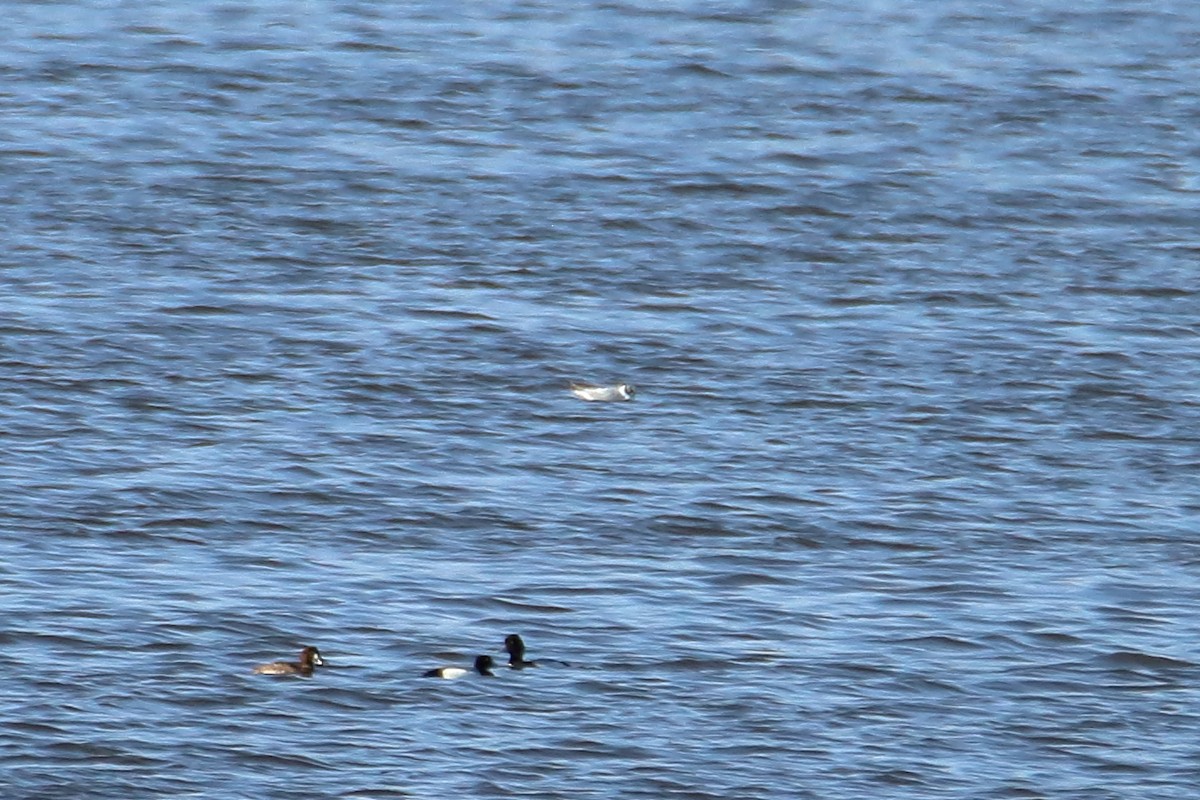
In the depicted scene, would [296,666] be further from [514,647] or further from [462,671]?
[514,647]

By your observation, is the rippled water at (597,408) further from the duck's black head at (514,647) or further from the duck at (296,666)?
the duck's black head at (514,647)

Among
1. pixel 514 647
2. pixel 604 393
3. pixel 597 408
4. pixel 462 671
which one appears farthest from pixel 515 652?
pixel 604 393

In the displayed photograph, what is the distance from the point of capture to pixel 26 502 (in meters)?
16.1

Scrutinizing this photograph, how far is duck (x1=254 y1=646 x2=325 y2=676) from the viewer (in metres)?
13.4

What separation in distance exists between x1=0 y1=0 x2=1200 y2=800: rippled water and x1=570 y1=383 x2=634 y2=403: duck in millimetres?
97

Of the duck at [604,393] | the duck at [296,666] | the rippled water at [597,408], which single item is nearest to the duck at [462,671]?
the rippled water at [597,408]

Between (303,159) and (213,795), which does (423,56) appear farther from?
(213,795)

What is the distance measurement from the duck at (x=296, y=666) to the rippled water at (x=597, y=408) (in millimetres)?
69

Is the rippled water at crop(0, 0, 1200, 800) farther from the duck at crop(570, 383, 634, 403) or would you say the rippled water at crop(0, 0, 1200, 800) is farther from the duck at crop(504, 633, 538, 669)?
the duck at crop(504, 633, 538, 669)

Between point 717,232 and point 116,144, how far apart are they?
6.01m

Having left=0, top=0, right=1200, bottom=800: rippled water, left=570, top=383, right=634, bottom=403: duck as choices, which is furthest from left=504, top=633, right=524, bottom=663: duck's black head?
left=570, top=383, right=634, bottom=403: duck

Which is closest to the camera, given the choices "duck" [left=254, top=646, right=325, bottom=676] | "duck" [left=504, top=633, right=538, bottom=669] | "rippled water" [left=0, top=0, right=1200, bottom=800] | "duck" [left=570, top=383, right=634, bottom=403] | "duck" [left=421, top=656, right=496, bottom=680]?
"rippled water" [left=0, top=0, right=1200, bottom=800]

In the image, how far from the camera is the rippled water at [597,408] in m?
13.2

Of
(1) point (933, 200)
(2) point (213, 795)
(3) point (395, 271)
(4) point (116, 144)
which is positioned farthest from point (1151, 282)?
(2) point (213, 795)
